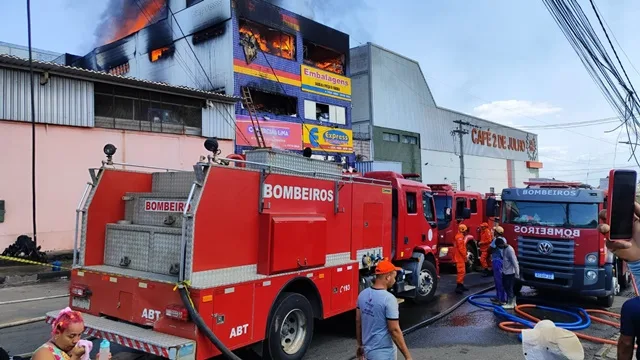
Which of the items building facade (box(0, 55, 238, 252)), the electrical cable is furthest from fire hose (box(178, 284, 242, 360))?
building facade (box(0, 55, 238, 252))

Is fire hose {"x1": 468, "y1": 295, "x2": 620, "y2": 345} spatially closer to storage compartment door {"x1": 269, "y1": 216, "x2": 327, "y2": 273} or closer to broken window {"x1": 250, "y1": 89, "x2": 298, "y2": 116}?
storage compartment door {"x1": 269, "y1": 216, "x2": 327, "y2": 273}

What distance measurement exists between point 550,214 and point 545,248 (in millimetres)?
804

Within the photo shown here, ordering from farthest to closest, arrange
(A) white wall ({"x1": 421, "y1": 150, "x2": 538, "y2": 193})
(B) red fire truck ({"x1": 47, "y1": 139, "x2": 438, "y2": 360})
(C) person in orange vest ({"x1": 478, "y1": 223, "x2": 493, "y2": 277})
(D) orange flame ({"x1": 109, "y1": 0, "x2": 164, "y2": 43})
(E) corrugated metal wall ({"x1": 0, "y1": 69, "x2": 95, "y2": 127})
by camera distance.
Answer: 1. (A) white wall ({"x1": 421, "y1": 150, "x2": 538, "y2": 193})
2. (D) orange flame ({"x1": 109, "y1": 0, "x2": 164, "y2": 43})
3. (E) corrugated metal wall ({"x1": 0, "y1": 69, "x2": 95, "y2": 127})
4. (C) person in orange vest ({"x1": 478, "y1": 223, "x2": 493, "y2": 277})
5. (B) red fire truck ({"x1": 47, "y1": 139, "x2": 438, "y2": 360})

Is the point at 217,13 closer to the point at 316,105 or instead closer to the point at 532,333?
the point at 316,105

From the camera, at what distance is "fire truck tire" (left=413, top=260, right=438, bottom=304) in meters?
9.11

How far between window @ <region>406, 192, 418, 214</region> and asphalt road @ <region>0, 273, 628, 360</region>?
2.02 meters

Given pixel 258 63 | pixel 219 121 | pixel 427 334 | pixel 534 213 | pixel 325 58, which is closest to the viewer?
pixel 427 334

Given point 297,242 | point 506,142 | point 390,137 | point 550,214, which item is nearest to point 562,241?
point 550,214

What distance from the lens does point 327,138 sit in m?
28.8

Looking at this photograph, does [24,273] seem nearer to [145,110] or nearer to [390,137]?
[145,110]

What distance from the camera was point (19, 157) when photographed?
13.6 metres

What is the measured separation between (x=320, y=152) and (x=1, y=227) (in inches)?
712

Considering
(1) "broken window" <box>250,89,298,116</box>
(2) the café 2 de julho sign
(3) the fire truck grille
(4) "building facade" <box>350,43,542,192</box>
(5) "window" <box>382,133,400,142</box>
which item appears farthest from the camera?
(2) the café 2 de julho sign

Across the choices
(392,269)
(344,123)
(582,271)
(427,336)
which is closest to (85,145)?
(427,336)
